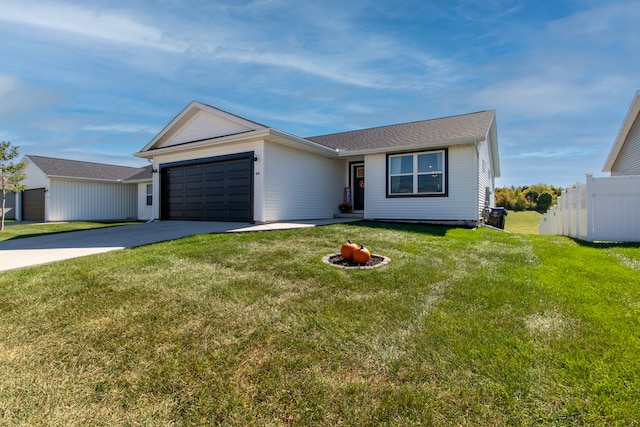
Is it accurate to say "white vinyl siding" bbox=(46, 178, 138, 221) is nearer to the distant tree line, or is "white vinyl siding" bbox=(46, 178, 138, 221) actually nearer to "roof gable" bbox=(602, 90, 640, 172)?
"roof gable" bbox=(602, 90, 640, 172)

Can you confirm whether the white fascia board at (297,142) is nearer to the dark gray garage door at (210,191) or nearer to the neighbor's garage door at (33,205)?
the dark gray garage door at (210,191)

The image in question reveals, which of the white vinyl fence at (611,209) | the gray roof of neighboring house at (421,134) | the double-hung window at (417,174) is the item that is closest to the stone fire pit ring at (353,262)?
the white vinyl fence at (611,209)

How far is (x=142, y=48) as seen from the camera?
9930 millimetres

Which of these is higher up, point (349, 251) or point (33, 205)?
point (33, 205)

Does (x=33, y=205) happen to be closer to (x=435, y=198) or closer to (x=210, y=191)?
(x=210, y=191)

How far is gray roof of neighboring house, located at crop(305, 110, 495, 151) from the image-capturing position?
10.7m

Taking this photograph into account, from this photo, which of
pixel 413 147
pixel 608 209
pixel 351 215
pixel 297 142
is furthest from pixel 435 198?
pixel 297 142

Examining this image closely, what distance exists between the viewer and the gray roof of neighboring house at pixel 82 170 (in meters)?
19.6

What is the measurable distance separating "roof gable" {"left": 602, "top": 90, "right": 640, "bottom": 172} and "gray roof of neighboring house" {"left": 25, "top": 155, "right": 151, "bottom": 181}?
77.3 ft

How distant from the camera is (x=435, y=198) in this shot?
434 inches

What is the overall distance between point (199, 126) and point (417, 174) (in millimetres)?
8529

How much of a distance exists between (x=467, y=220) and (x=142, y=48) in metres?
11.7

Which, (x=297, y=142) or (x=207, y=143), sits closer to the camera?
(x=297, y=142)

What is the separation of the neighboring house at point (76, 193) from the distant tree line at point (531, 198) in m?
29.0
